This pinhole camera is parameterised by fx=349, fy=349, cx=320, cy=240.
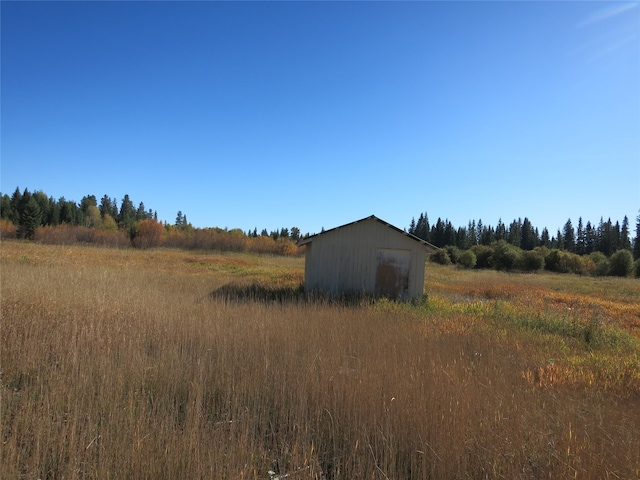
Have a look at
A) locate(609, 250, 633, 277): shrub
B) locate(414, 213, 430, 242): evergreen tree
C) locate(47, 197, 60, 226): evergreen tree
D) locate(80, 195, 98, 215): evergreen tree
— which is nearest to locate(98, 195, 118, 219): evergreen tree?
locate(80, 195, 98, 215): evergreen tree

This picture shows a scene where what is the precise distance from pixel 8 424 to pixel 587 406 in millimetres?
6093

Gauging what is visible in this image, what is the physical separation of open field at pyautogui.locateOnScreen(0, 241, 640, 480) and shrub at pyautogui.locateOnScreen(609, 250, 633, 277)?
57.2 meters

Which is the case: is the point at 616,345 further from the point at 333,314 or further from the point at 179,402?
the point at 179,402

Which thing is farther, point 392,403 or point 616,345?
point 616,345

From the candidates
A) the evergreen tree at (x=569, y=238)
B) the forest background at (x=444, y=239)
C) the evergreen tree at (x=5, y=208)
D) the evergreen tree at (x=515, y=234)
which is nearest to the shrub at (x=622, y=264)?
the forest background at (x=444, y=239)

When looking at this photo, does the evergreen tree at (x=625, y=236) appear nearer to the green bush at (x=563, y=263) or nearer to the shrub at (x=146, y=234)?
the green bush at (x=563, y=263)

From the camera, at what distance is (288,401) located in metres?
3.78

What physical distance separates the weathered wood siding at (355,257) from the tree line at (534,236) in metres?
Result: 73.8

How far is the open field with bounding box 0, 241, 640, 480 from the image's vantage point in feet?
9.16

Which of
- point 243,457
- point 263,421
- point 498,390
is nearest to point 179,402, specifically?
point 263,421

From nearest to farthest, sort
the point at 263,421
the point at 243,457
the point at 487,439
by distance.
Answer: the point at 243,457, the point at 487,439, the point at 263,421

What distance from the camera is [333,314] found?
28.2 ft

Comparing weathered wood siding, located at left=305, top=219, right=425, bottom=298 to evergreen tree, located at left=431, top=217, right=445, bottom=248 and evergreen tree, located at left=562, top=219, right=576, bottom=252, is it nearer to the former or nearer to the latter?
evergreen tree, located at left=431, top=217, right=445, bottom=248

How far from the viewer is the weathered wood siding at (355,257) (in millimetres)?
15133
